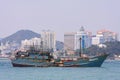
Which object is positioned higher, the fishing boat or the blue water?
the fishing boat

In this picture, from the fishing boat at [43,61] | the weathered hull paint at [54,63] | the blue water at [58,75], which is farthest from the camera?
the weathered hull paint at [54,63]

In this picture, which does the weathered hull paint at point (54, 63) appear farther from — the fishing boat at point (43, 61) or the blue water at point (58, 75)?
the blue water at point (58, 75)

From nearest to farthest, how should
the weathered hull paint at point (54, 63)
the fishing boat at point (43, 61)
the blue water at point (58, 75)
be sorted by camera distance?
the blue water at point (58, 75)
the fishing boat at point (43, 61)
the weathered hull paint at point (54, 63)

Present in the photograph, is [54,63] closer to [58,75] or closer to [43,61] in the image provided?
[43,61]

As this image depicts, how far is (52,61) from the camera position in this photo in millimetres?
96688

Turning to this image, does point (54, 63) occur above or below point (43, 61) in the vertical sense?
below

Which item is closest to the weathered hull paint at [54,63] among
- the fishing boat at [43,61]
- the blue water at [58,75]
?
the fishing boat at [43,61]

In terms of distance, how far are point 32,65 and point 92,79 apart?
35430mm

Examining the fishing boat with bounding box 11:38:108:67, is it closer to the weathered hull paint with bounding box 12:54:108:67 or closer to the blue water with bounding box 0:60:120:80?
A: the weathered hull paint with bounding box 12:54:108:67

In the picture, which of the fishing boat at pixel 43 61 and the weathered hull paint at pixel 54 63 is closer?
the fishing boat at pixel 43 61

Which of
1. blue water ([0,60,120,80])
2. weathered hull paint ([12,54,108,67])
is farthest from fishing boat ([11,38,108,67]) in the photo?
blue water ([0,60,120,80])

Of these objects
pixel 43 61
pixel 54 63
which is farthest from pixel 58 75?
pixel 54 63

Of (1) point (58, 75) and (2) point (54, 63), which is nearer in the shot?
(1) point (58, 75)

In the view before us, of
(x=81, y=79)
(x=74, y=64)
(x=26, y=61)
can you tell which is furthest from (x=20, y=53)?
(x=81, y=79)
